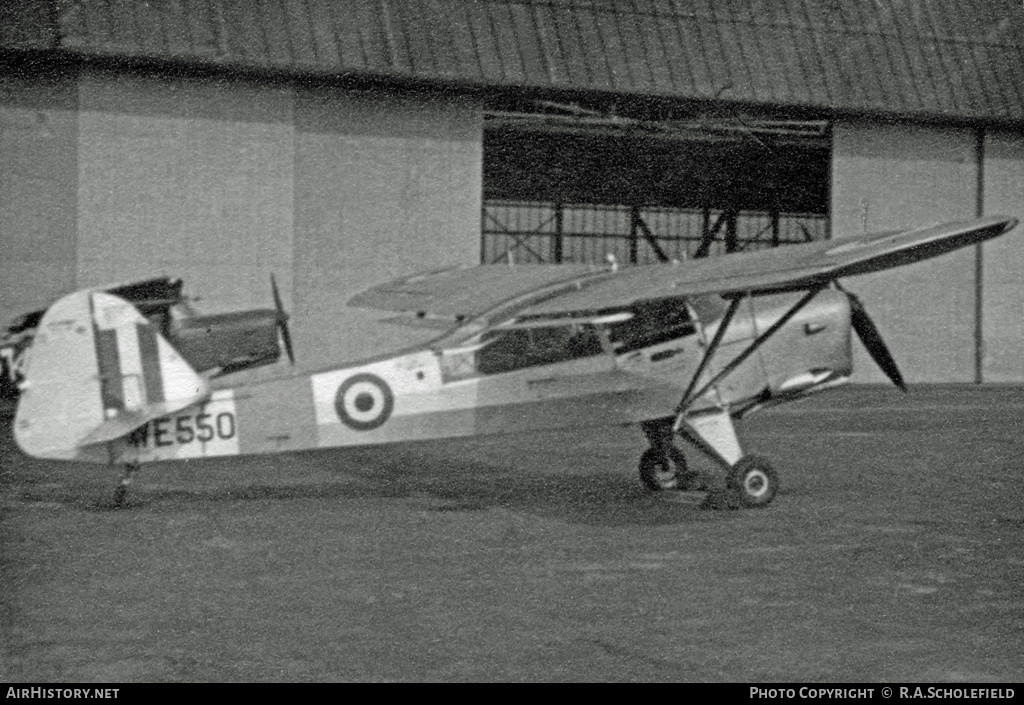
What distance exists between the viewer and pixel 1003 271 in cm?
3070

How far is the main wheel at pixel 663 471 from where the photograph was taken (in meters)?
13.3

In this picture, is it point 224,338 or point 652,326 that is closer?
point 652,326

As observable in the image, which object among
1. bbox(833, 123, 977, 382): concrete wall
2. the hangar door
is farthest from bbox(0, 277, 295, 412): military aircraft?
bbox(833, 123, 977, 382): concrete wall

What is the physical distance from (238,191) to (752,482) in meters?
14.4

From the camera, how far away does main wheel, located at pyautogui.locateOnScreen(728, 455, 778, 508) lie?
12164mm

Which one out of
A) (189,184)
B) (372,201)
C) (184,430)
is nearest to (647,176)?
(372,201)

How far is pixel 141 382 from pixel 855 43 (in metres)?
20.7

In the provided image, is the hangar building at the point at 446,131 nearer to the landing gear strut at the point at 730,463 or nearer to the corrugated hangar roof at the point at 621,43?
the corrugated hangar roof at the point at 621,43

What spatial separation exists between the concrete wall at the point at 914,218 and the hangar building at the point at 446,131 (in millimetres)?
50

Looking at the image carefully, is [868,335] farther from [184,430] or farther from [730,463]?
[184,430]

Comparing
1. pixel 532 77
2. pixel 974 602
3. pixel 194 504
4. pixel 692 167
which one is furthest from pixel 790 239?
pixel 974 602

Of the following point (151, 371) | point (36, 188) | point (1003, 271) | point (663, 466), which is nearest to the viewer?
point (151, 371)

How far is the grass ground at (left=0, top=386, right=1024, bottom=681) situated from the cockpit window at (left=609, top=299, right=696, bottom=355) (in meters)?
1.46

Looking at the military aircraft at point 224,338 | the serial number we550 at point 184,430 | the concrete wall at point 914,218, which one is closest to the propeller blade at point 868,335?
the serial number we550 at point 184,430
